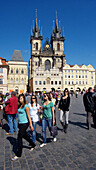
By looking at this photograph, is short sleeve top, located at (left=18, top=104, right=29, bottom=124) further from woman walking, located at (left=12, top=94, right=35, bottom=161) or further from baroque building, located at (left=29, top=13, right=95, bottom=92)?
baroque building, located at (left=29, top=13, right=95, bottom=92)

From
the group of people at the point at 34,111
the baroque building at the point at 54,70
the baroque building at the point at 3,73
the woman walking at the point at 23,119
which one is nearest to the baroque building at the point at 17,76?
the baroque building at the point at 54,70

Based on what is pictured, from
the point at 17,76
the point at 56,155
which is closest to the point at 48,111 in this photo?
the point at 56,155

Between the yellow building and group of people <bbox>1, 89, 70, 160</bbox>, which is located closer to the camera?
group of people <bbox>1, 89, 70, 160</bbox>

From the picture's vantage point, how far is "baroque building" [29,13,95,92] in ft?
191

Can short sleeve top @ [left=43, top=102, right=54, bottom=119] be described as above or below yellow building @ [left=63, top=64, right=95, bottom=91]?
below

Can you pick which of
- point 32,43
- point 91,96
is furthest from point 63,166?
point 32,43

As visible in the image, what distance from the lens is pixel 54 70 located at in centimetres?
6003

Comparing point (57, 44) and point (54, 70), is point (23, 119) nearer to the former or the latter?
point (54, 70)

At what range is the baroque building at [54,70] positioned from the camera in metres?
58.2

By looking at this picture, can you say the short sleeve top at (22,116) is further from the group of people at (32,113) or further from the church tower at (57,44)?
the church tower at (57,44)

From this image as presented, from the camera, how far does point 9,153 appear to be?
4.14 meters

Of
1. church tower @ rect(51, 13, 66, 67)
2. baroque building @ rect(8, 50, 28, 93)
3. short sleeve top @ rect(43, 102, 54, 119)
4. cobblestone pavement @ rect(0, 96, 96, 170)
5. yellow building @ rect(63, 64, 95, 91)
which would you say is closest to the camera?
cobblestone pavement @ rect(0, 96, 96, 170)

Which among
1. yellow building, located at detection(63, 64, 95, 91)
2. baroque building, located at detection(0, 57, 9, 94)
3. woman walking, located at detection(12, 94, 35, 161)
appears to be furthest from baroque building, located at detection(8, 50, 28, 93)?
woman walking, located at detection(12, 94, 35, 161)

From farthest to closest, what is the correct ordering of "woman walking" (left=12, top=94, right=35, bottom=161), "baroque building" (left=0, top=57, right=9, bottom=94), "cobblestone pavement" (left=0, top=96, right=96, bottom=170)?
1. "baroque building" (left=0, top=57, right=9, bottom=94)
2. "woman walking" (left=12, top=94, right=35, bottom=161)
3. "cobblestone pavement" (left=0, top=96, right=96, bottom=170)
